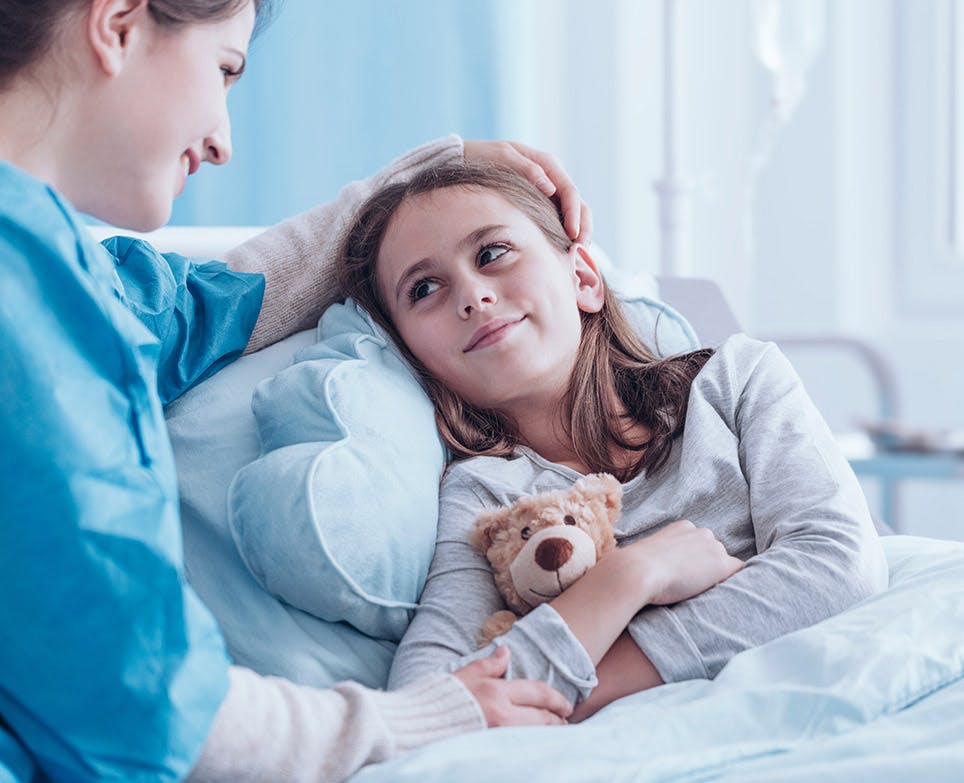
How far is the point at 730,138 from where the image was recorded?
2.88 m

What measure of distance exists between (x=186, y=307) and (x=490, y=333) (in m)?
0.31

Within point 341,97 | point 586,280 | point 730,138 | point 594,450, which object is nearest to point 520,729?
point 594,450

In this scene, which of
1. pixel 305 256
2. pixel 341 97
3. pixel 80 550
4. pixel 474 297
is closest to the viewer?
pixel 80 550

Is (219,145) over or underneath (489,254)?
over

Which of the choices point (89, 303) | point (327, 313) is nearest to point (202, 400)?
point (327, 313)

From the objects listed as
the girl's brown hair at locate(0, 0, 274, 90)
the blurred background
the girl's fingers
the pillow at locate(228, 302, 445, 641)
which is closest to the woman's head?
the girl's brown hair at locate(0, 0, 274, 90)

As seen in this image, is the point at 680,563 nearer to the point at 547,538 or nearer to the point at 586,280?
the point at 547,538

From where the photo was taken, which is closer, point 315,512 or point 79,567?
point 79,567

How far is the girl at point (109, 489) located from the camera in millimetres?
643

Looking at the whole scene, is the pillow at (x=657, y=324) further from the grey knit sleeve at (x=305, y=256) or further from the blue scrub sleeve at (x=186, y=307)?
the blue scrub sleeve at (x=186, y=307)

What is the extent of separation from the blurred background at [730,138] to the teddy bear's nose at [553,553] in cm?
131

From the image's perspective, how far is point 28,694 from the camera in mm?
651

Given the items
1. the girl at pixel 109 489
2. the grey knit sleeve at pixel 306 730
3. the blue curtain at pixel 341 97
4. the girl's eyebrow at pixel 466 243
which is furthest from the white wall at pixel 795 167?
the grey knit sleeve at pixel 306 730

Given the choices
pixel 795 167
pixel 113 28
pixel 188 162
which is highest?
pixel 113 28
